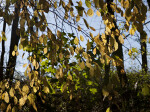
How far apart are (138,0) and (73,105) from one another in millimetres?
4078

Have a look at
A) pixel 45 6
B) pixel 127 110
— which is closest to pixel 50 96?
pixel 127 110

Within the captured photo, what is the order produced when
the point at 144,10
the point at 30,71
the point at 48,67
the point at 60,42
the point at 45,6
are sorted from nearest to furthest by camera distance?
the point at 144,10
the point at 45,6
the point at 60,42
the point at 30,71
the point at 48,67

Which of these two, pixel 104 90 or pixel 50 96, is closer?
pixel 104 90

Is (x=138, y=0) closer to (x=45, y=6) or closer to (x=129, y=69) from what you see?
(x=45, y=6)

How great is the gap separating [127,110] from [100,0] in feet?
11.6

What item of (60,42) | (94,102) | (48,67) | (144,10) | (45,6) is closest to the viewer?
(144,10)

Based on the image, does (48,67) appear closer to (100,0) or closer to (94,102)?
(94,102)

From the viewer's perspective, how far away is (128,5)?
1103 millimetres

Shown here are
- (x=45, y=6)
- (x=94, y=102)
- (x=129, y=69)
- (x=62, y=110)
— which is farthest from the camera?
(x=129, y=69)

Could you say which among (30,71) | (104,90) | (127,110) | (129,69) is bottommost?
(127,110)

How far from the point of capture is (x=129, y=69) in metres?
7.92

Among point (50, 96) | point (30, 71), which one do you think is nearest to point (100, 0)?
point (30, 71)

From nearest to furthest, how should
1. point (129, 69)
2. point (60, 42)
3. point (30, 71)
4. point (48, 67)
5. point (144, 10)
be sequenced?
point (144, 10) → point (60, 42) → point (30, 71) → point (48, 67) → point (129, 69)

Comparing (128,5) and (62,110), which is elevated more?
(128,5)
